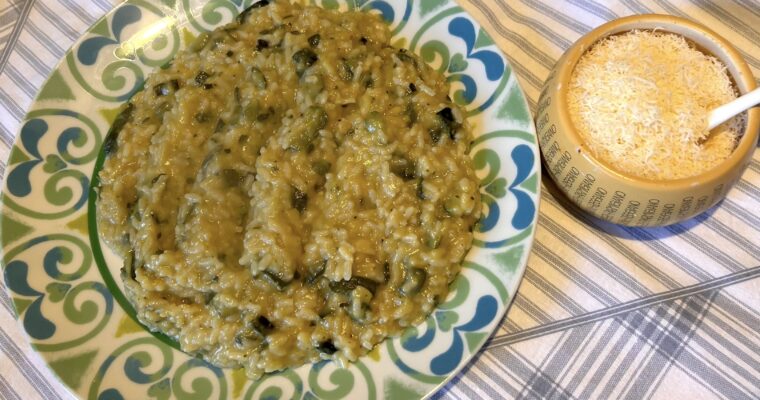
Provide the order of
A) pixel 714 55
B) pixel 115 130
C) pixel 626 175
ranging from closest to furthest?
pixel 626 175
pixel 714 55
pixel 115 130

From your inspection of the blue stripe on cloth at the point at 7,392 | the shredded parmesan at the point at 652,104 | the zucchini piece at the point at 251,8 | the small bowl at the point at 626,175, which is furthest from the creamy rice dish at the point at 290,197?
the blue stripe on cloth at the point at 7,392

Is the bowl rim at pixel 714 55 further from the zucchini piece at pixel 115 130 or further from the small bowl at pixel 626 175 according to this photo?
the zucchini piece at pixel 115 130

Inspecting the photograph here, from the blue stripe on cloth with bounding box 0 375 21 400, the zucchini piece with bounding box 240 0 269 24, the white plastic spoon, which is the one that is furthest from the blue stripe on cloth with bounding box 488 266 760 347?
the blue stripe on cloth with bounding box 0 375 21 400

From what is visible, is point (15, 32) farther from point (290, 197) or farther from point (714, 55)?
point (714, 55)

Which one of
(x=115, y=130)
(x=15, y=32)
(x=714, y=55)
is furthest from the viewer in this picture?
(x=15, y=32)

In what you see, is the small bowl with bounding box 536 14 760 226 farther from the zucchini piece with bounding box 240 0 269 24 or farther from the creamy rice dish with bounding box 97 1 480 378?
the zucchini piece with bounding box 240 0 269 24

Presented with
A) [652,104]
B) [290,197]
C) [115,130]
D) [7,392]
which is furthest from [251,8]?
[7,392]
